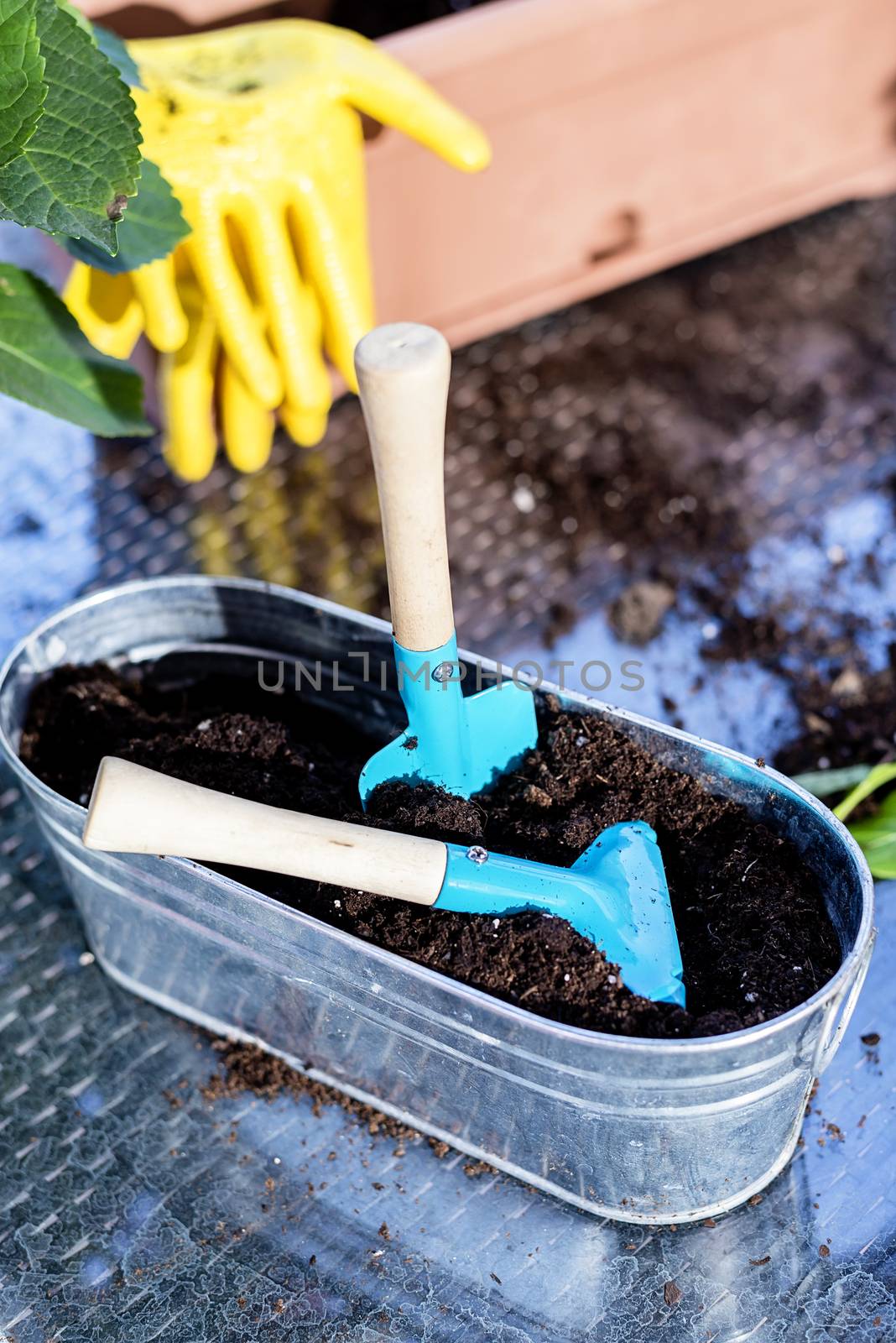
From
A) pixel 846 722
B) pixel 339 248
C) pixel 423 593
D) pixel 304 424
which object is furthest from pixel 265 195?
pixel 846 722

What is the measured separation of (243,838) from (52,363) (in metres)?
0.30

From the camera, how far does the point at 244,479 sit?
1.00 metres

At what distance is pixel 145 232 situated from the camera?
675 mm

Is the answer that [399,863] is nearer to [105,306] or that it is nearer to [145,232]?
[145,232]

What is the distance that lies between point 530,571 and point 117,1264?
1.75 ft

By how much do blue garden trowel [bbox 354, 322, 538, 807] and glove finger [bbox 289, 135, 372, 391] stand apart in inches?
12.5

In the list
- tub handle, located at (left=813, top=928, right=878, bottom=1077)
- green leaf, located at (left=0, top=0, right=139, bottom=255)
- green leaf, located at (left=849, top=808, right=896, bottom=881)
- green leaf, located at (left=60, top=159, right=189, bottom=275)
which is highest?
green leaf, located at (left=0, top=0, right=139, bottom=255)

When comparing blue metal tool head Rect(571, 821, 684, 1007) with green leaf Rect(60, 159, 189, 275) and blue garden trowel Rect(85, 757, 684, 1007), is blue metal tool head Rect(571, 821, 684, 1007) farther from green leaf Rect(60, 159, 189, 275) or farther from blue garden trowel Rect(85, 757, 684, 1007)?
green leaf Rect(60, 159, 189, 275)

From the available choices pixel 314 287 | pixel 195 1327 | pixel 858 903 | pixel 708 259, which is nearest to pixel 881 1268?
pixel 858 903

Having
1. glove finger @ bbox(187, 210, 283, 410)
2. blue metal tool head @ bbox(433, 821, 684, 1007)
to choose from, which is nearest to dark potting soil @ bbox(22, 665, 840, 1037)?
blue metal tool head @ bbox(433, 821, 684, 1007)

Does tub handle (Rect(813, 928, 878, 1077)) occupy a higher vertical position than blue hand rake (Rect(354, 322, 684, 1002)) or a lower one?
lower

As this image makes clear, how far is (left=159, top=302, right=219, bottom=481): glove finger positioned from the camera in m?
0.89

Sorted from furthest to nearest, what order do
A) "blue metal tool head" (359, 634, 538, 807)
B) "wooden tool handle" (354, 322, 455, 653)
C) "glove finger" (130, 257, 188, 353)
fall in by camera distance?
"glove finger" (130, 257, 188, 353) → "blue metal tool head" (359, 634, 538, 807) → "wooden tool handle" (354, 322, 455, 653)

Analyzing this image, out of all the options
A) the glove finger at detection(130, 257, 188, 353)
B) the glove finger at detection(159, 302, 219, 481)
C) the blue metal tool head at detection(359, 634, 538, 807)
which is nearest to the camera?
the blue metal tool head at detection(359, 634, 538, 807)
